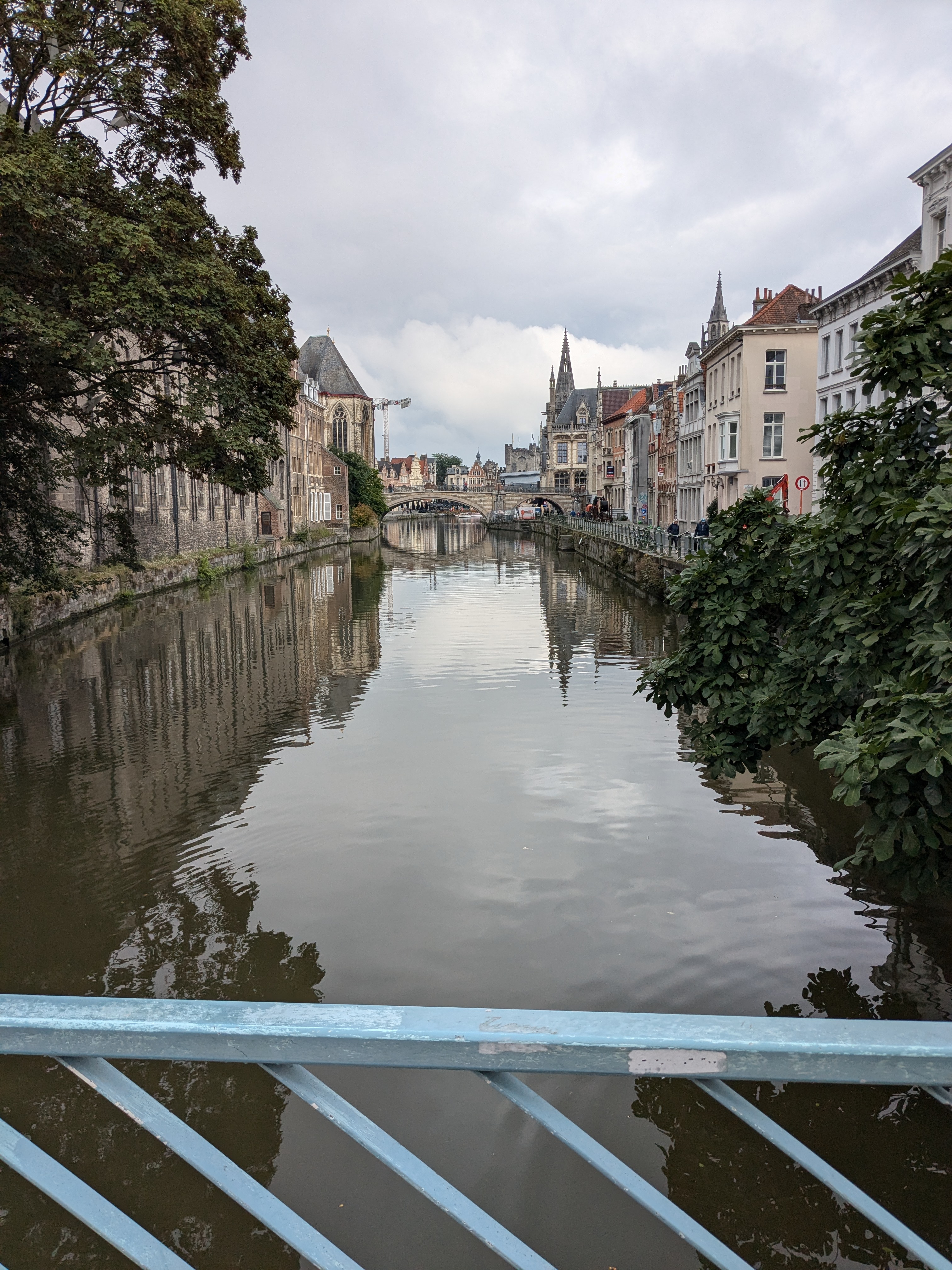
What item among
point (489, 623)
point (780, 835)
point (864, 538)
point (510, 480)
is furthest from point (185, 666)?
point (510, 480)

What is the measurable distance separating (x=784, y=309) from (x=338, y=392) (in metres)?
72.3

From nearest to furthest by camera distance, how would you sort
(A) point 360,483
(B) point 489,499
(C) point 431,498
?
(A) point 360,483, (C) point 431,498, (B) point 489,499

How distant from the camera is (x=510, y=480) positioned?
15900 cm

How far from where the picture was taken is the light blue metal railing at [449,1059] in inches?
64.5

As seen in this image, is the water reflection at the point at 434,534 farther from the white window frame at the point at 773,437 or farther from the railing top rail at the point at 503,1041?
the railing top rail at the point at 503,1041

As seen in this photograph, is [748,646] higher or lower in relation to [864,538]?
lower

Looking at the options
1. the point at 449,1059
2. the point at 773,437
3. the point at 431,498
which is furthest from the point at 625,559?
the point at 431,498

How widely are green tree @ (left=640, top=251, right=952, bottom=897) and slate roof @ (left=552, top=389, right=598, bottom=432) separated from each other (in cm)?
11820

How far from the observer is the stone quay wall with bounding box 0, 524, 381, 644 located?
22.5 metres

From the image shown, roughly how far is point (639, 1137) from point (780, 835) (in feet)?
17.4

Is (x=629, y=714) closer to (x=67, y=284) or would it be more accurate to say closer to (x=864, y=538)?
(x=864, y=538)

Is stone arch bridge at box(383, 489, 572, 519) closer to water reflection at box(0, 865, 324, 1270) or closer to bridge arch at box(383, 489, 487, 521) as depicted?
bridge arch at box(383, 489, 487, 521)

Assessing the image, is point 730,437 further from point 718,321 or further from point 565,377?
point 565,377

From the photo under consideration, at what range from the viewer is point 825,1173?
1.70m
